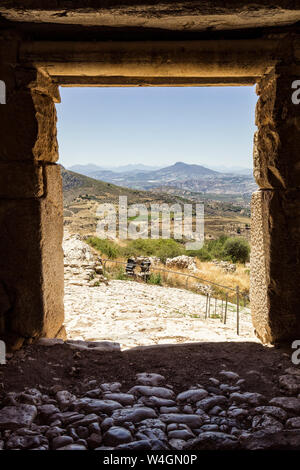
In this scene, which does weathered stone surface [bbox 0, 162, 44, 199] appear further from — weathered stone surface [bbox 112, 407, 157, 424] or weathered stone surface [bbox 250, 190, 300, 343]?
weathered stone surface [bbox 250, 190, 300, 343]

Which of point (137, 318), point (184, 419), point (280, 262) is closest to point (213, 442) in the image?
point (184, 419)

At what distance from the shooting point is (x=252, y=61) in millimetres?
2904

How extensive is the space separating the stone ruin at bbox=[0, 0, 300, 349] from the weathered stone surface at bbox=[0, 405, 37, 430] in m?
1.04

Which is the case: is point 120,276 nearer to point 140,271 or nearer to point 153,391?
point 140,271

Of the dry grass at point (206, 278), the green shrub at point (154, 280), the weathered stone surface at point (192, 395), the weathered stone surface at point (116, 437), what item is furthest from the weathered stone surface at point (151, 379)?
the green shrub at point (154, 280)

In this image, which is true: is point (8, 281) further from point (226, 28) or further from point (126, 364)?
point (226, 28)

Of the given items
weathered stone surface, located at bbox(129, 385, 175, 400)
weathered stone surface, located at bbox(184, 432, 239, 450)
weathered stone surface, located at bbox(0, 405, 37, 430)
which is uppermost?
weathered stone surface, located at bbox(184, 432, 239, 450)

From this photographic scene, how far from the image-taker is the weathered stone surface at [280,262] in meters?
3.01

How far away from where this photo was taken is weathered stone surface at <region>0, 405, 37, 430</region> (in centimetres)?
190

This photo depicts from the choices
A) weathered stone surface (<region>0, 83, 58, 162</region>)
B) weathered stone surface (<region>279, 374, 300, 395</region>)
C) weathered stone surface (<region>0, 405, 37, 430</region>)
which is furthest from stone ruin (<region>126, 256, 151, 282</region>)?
weathered stone surface (<region>0, 405, 37, 430</region>)

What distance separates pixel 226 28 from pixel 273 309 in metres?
2.56

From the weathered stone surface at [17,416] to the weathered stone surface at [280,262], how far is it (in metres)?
2.19

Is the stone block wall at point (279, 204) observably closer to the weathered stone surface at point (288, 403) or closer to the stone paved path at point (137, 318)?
the stone paved path at point (137, 318)

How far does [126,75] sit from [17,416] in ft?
9.63
